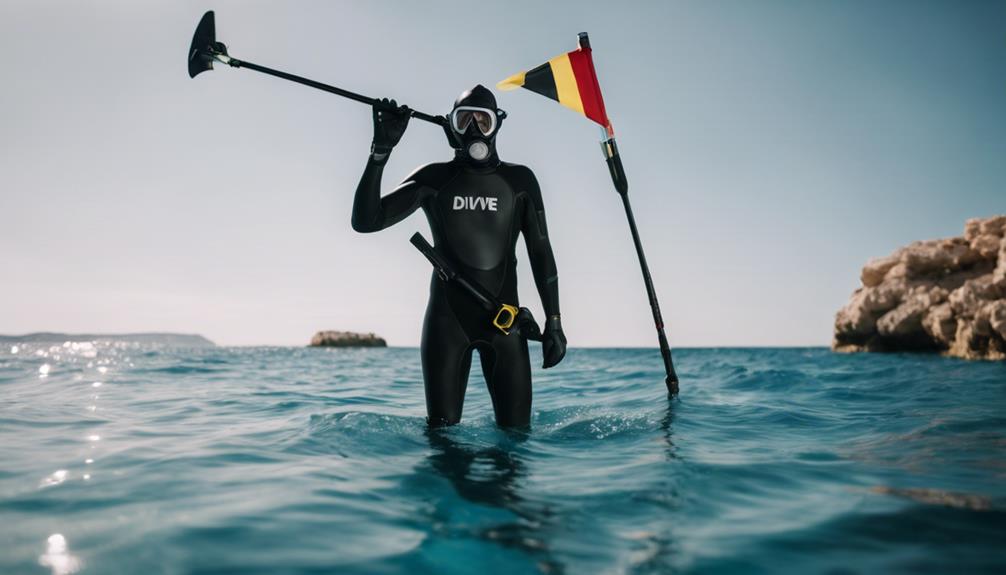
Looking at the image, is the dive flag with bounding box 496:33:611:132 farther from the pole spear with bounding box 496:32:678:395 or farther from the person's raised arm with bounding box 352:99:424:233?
the person's raised arm with bounding box 352:99:424:233

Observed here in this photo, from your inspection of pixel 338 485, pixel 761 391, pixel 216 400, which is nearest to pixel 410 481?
pixel 338 485

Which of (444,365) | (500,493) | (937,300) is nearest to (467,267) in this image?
(444,365)

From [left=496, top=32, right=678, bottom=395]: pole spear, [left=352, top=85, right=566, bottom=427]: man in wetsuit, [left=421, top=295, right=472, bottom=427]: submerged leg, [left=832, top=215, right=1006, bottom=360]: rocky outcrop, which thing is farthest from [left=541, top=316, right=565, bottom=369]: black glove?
[left=832, top=215, right=1006, bottom=360]: rocky outcrop

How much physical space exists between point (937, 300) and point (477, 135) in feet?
84.8

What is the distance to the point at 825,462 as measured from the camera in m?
3.67

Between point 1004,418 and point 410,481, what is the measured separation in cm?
529

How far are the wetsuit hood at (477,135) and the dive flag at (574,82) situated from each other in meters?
1.16

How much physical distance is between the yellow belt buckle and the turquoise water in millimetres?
794

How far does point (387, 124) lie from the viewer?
12.8ft

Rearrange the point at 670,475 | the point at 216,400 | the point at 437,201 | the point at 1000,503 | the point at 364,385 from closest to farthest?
the point at 1000,503 → the point at 670,475 → the point at 437,201 → the point at 216,400 → the point at 364,385

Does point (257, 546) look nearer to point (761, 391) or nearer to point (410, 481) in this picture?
point (410, 481)

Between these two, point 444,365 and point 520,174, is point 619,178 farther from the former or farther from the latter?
point 444,365

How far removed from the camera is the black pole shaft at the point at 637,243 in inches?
217

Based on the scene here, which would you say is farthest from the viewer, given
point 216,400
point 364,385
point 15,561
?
point 364,385
